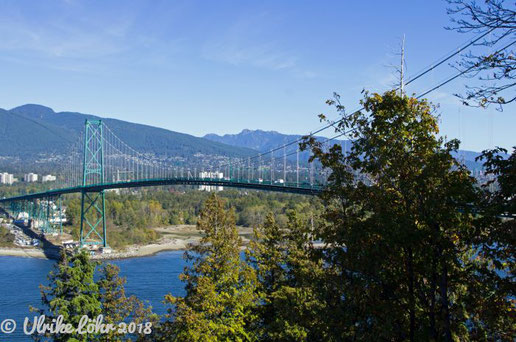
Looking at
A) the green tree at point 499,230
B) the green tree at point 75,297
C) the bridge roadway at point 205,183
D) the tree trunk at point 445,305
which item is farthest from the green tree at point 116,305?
the bridge roadway at point 205,183

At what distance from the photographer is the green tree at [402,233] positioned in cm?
281

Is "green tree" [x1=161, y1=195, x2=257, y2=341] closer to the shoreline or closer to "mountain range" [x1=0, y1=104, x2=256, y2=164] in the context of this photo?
the shoreline

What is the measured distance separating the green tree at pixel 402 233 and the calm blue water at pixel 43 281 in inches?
427

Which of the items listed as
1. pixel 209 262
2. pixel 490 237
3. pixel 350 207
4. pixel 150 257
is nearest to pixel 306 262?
pixel 209 262

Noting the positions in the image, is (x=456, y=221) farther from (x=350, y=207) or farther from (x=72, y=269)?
(x=72, y=269)

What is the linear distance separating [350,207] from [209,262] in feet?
9.44

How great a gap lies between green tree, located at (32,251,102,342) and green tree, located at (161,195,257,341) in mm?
1290

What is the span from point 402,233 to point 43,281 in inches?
741

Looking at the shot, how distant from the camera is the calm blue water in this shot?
1457 centimetres

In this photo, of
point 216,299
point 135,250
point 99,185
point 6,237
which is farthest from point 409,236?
point 6,237

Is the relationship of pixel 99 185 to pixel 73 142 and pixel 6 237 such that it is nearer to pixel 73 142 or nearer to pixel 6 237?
pixel 6 237

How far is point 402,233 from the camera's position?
276 centimetres

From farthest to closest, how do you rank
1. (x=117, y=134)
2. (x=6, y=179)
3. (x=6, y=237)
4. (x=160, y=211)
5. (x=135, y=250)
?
(x=117, y=134) < (x=6, y=179) < (x=160, y=211) < (x=6, y=237) < (x=135, y=250)

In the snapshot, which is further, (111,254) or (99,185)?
(99,185)
